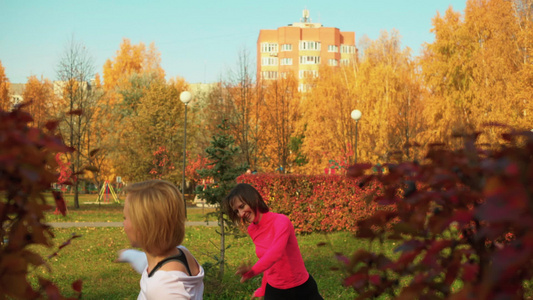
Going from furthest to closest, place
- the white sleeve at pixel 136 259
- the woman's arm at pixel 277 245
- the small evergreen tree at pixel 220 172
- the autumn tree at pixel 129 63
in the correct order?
the autumn tree at pixel 129 63
the small evergreen tree at pixel 220 172
the woman's arm at pixel 277 245
the white sleeve at pixel 136 259

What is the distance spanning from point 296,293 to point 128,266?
21.4 feet

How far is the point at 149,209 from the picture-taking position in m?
2.26

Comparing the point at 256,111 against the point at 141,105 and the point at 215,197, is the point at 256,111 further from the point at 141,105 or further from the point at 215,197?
the point at 215,197

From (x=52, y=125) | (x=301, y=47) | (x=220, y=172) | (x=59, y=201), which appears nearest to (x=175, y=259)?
(x=59, y=201)

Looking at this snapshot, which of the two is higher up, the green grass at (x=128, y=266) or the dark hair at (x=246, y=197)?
the dark hair at (x=246, y=197)

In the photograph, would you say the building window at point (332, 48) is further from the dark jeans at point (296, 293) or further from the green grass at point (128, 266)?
the dark jeans at point (296, 293)

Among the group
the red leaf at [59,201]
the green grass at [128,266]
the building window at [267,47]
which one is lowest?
the green grass at [128,266]

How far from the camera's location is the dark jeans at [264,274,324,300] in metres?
4.21

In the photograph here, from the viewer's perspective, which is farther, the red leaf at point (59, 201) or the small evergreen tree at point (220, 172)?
the small evergreen tree at point (220, 172)

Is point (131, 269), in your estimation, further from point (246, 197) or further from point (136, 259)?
point (136, 259)

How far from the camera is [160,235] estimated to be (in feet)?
7.43

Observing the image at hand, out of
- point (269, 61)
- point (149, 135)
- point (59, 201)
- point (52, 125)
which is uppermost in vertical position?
point (269, 61)

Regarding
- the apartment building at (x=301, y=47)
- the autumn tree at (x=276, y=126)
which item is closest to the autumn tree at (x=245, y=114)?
the autumn tree at (x=276, y=126)

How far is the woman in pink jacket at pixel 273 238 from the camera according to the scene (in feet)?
13.5
